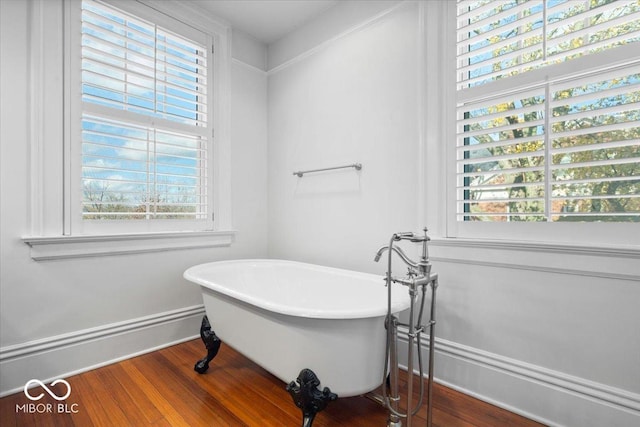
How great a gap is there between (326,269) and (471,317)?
937 millimetres

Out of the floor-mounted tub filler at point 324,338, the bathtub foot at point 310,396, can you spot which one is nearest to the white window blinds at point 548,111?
the floor-mounted tub filler at point 324,338

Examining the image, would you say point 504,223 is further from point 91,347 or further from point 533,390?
point 91,347

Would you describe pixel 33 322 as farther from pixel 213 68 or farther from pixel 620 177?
pixel 620 177

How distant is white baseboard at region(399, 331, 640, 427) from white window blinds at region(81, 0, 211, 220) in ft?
7.12

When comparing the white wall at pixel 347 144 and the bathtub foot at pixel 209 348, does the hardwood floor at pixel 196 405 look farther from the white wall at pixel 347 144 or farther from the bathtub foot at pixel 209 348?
the white wall at pixel 347 144

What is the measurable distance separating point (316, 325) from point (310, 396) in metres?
0.30

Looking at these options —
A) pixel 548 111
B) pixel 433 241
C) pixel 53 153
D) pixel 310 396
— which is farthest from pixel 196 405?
pixel 548 111

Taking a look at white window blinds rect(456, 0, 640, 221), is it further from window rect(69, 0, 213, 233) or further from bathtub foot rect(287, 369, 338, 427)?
window rect(69, 0, 213, 233)

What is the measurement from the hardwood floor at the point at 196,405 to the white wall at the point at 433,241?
0.23 meters

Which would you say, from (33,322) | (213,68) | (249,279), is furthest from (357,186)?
(33,322)

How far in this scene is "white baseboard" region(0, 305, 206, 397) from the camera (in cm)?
176

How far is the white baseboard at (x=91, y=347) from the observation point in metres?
1.76

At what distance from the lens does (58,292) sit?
191cm

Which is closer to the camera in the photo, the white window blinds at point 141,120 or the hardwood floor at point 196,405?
the hardwood floor at point 196,405
